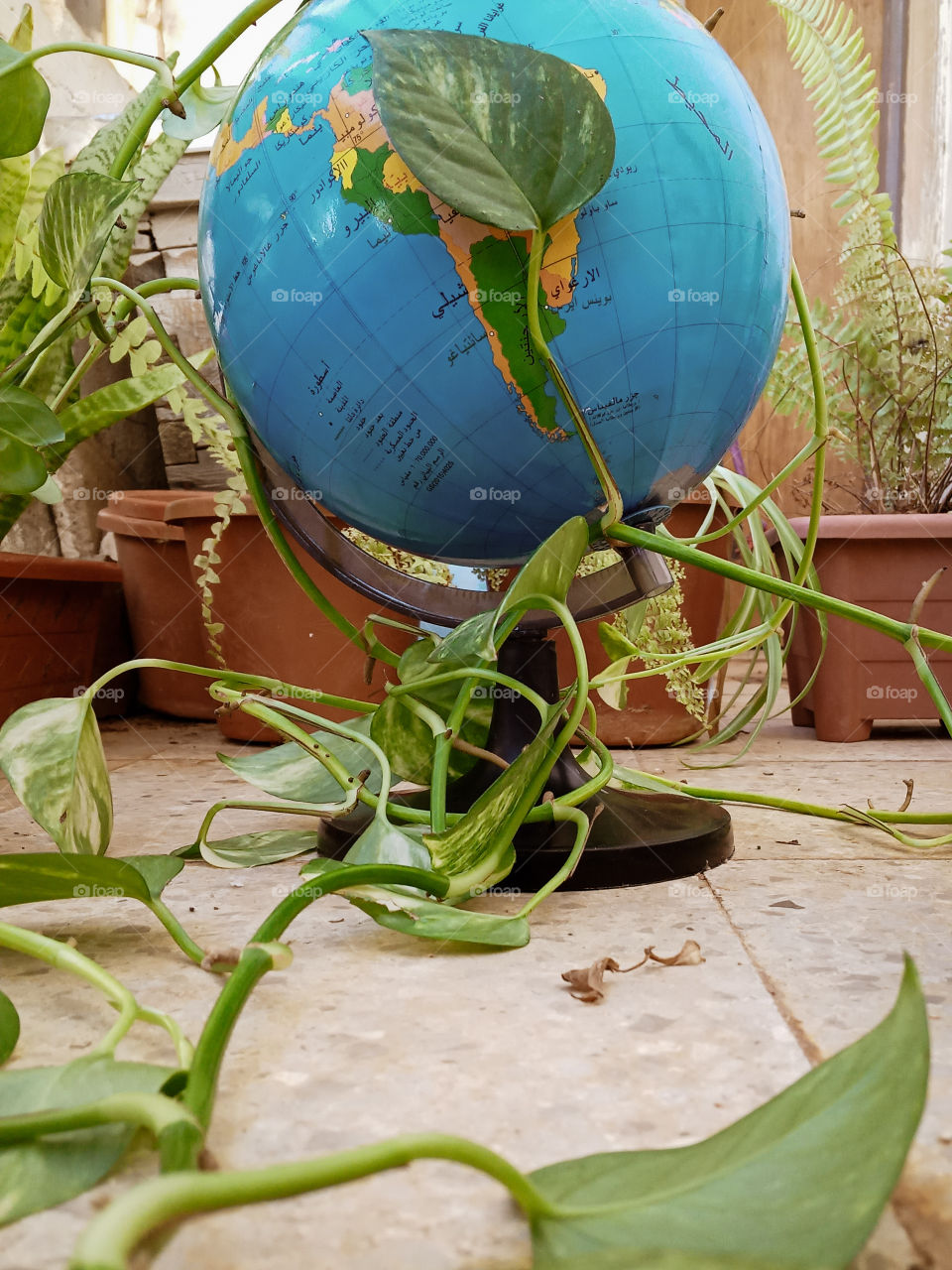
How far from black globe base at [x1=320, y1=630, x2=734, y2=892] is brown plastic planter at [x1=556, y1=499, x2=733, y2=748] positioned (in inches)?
26.3

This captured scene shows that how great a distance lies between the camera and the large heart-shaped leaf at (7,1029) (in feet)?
1.31

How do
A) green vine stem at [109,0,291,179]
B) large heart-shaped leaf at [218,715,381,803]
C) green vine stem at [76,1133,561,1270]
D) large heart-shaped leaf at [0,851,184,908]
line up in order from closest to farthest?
green vine stem at [76,1133,561,1270]
large heart-shaped leaf at [0,851,184,908]
green vine stem at [109,0,291,179]
large heart-shaped leaf at [218,715,381,803]

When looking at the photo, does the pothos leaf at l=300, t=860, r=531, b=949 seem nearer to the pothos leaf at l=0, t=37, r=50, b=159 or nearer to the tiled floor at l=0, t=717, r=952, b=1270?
the tiled floor at l=0, t=717, r=952, b=1270

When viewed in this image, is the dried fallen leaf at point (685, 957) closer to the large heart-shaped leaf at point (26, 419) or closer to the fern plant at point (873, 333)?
the large heart-shaped leaf at point (26, 419)

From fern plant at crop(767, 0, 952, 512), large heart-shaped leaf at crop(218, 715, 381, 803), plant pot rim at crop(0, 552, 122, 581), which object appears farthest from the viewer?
fern plant at crop(767, 0, 952, 512)

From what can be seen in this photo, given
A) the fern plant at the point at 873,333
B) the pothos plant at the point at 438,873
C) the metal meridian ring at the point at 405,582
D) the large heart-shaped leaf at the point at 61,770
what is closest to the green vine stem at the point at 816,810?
the pothos plant at the point at 438,873

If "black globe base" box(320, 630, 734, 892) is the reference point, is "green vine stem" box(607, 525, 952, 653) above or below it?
above

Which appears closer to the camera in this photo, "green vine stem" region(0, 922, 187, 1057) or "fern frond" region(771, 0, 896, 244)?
"green vine stem" region(0, 922, 187, 1057)

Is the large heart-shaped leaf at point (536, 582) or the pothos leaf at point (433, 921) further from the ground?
the large heart-shaped leaf at point (536, 582)

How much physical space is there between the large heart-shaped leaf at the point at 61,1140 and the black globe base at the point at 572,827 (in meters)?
0.41

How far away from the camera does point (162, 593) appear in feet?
6.02

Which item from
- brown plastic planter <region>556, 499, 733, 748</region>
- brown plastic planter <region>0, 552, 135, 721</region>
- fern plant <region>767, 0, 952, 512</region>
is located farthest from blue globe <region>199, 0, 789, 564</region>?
fern plant <region>767, 0, 952, 512</region>

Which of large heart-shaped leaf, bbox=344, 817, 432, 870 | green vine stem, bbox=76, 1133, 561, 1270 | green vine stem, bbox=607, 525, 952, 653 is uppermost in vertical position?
green vine stem, bbox=607, 525, 952, 653

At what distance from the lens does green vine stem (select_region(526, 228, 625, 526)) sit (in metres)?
Answer: 0.60
